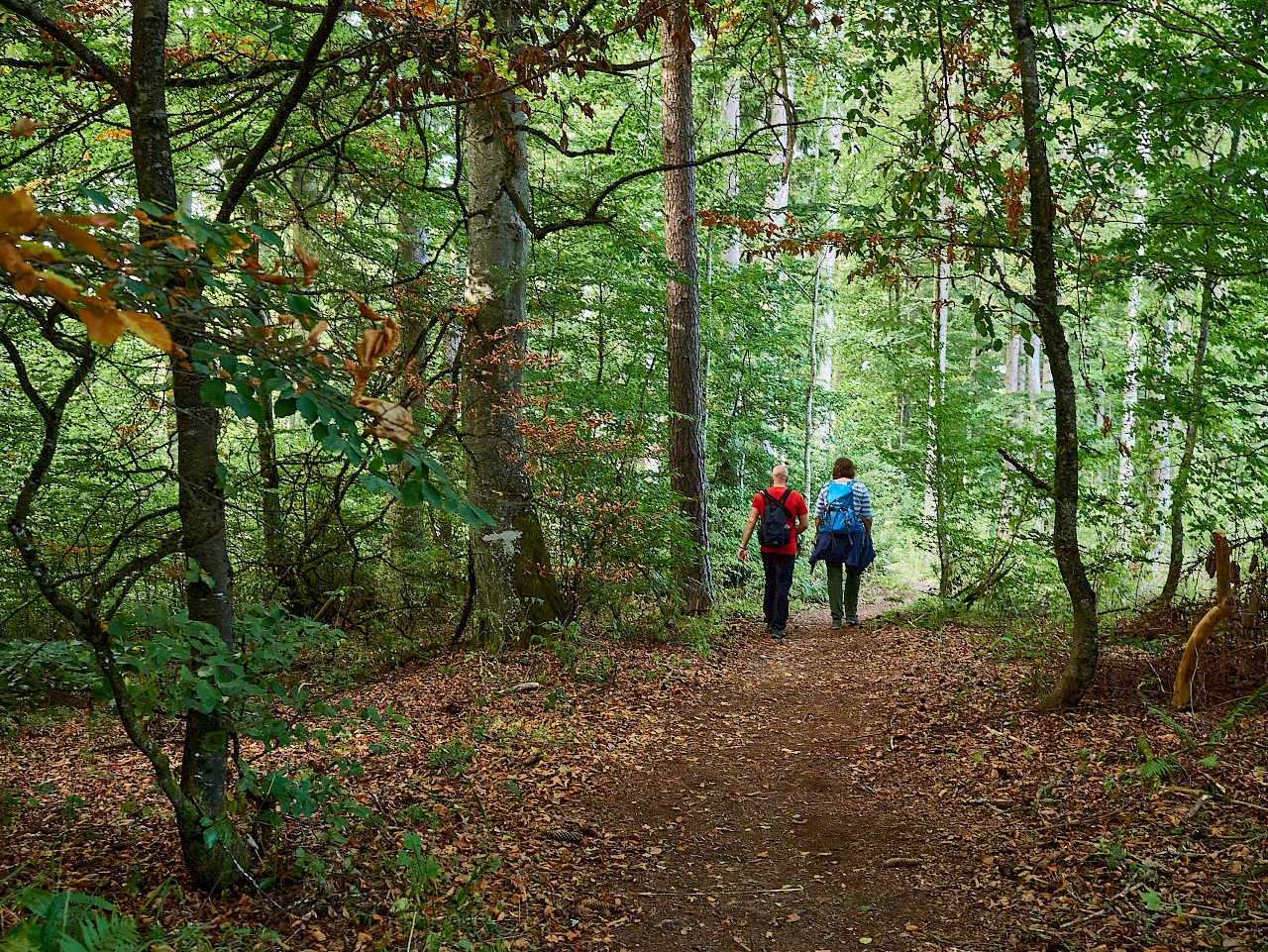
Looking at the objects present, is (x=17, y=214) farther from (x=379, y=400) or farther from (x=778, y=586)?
(x=778, y=586)

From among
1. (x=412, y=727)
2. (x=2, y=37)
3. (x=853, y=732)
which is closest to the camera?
(x=2, y=37)

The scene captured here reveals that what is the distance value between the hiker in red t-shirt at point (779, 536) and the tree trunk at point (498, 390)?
139 inches

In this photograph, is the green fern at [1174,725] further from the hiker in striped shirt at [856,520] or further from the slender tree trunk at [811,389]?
the slender tree trunk at [811,389]

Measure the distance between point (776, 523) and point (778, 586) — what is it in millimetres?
873

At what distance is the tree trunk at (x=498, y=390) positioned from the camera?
7008 mm

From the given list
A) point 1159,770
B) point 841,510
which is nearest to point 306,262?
point 1159,770

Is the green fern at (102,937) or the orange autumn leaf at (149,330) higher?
the orange autumn leaf at (149,330)

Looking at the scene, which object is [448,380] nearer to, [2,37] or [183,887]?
[2,37]

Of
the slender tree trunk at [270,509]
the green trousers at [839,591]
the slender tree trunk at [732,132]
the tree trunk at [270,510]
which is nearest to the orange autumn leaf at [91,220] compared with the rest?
the tree trunk at [270,510]

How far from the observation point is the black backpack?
970 cm

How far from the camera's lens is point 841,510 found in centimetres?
1005

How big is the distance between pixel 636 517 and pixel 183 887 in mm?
5008

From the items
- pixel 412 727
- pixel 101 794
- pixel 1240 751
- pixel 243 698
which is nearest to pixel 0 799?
pixel 101 794

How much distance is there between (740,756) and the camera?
562 centimetres
